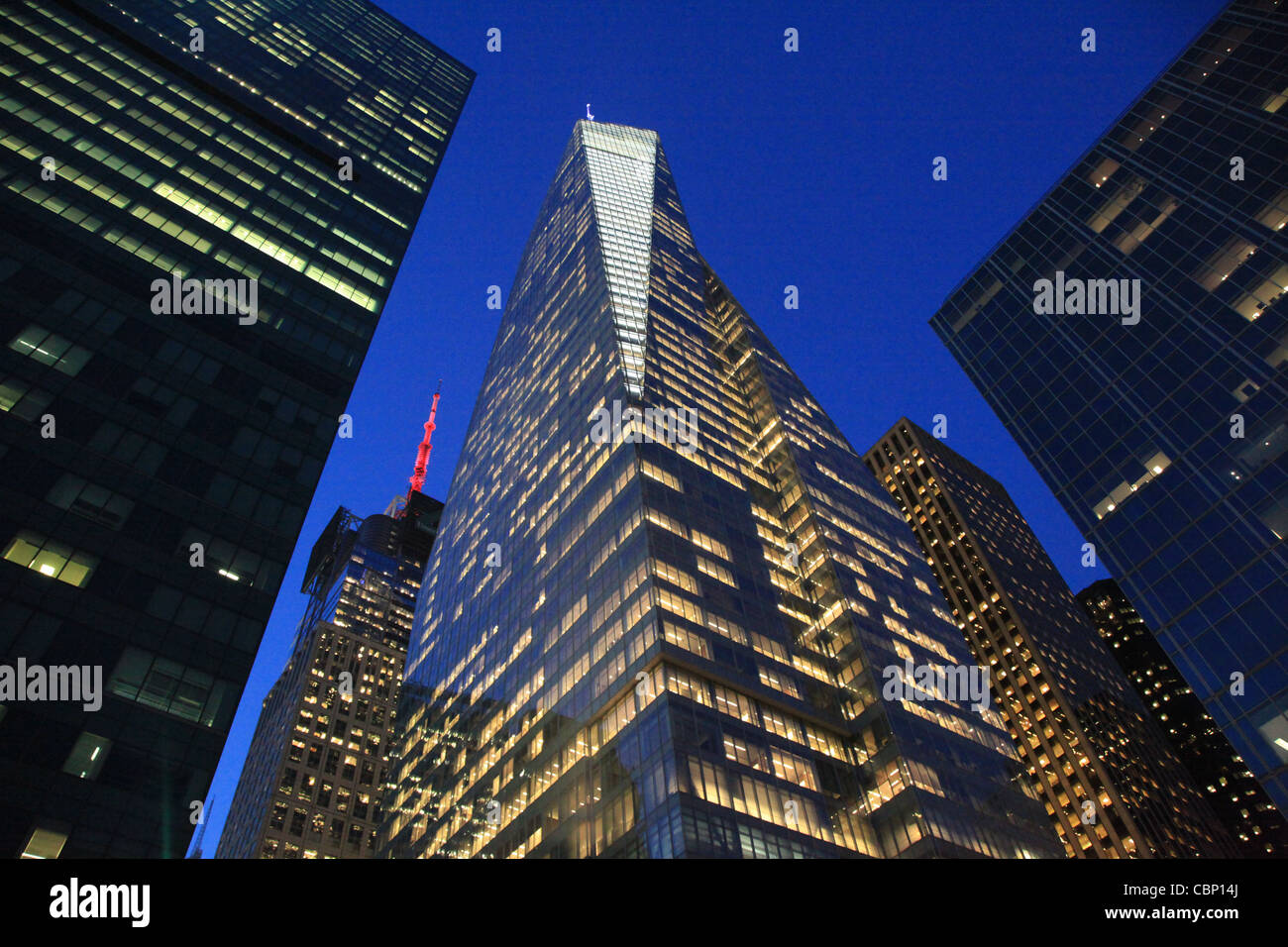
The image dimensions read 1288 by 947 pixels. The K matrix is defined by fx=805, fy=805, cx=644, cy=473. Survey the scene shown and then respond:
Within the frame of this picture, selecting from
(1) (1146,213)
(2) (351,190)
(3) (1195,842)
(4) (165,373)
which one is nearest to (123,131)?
(2) (351,190)

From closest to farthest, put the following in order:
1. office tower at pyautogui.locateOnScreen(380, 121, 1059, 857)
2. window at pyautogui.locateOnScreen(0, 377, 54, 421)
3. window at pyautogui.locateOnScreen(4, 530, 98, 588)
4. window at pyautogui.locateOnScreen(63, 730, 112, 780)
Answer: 1. window at pyautogui.locateOnScreen(63, 730, 112, 780)
2. window at pyautogui.locateOnScreen(4, 530, 98, 588)
3. window at pyautogui.locateOnScreen(0, 377, 54, 421)
4. office tower at pyautogui.locateOnScreen(380, 121, 1059, 857)

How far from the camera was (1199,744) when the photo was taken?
160 meters

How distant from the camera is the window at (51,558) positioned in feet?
112

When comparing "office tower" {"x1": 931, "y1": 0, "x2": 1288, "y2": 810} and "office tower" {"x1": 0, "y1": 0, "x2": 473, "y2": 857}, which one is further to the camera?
"office tower" {"x1": 931, "y1": 0, "x2": 1288, "y2": 810}

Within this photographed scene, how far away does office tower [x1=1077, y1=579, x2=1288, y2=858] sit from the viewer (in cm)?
14562

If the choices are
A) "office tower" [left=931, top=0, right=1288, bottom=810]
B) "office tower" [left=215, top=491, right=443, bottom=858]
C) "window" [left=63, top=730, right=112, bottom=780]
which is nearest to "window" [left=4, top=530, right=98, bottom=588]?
"window" [left=63, top=730, right=112, bottom=780]

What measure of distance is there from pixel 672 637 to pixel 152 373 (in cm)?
3638

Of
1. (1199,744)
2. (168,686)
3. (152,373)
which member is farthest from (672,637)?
(1199,744)

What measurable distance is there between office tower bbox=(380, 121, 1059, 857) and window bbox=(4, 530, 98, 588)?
105 feet

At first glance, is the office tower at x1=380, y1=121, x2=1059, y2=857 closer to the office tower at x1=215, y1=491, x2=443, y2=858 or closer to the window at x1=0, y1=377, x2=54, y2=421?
the office tower at x1=215, y1=491, x2=443, y2=858

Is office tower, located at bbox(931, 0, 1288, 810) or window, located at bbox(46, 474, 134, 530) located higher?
office tower, located at bbox(931, 0, 1288, 810)
